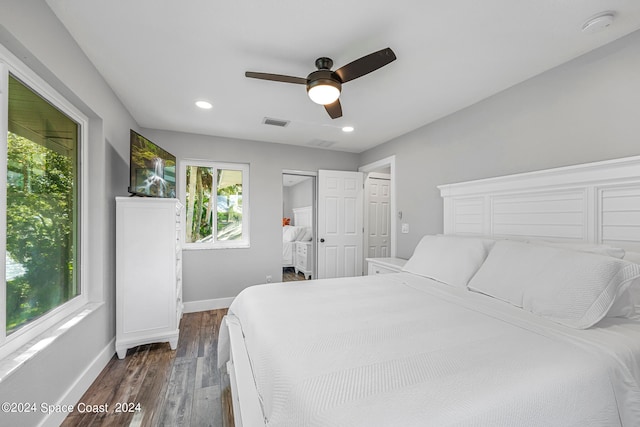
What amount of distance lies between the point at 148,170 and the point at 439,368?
285 cm

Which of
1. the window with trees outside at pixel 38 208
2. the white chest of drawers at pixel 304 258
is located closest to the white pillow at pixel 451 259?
the window with trees outside at pixel 38 208

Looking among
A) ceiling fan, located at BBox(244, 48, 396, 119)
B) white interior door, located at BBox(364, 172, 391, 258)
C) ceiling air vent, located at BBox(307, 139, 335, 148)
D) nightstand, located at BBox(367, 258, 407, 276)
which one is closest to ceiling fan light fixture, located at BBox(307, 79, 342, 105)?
ceiling fan, located at BBox(244, 48, 396, 119)

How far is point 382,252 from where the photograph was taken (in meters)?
5.01

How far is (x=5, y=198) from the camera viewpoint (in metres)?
1.32

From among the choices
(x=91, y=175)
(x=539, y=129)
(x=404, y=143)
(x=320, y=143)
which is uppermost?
(x=320, y=143)

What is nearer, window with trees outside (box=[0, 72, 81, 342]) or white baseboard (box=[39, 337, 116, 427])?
window with trees outside (box=[0, 72, 81, 342])

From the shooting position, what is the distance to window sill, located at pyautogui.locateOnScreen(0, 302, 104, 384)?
126 cm

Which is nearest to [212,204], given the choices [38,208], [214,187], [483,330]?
[214,187]

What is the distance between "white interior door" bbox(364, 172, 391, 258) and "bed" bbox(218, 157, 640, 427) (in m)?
2.49

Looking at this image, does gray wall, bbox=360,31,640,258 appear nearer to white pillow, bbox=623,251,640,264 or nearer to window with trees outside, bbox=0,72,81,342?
white pillow, bbox=623,251,640,264

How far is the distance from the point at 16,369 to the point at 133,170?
1.63 metres

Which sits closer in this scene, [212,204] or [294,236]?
[212,204]

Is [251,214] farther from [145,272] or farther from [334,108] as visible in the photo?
[334,108]

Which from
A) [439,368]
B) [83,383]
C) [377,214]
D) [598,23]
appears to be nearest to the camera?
[439,368]
